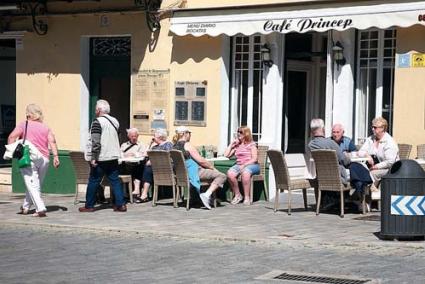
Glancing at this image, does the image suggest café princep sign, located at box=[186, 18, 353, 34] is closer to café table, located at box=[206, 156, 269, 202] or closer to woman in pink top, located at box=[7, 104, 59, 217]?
café table, located at box=[206, 156, 269, 202]

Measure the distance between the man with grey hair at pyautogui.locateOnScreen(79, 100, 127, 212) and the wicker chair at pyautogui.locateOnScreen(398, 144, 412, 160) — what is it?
451cm

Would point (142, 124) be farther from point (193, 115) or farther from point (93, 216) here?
point (93, 216)

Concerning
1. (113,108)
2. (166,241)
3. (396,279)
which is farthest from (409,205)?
(113,108)

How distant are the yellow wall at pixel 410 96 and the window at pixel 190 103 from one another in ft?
12.6

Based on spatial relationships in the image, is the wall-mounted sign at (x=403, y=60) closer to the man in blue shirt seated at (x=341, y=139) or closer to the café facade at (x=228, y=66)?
the café facade at (x=228, y=66)

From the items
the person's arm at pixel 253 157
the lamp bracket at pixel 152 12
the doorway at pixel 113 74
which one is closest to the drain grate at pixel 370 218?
the person's arm at pixel 253 157

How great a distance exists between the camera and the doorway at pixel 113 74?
17.8 metres

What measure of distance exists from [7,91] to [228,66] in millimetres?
7440

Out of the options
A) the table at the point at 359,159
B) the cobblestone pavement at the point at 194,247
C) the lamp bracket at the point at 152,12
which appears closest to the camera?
the cobblestone pavement at the point at 194,247

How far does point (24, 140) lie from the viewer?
13.2 m

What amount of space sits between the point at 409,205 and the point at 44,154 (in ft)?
18.8

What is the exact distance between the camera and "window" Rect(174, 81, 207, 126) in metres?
16.5

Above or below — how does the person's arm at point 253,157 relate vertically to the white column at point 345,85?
below

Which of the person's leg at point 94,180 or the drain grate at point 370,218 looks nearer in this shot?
the drain grate at point 370,218
